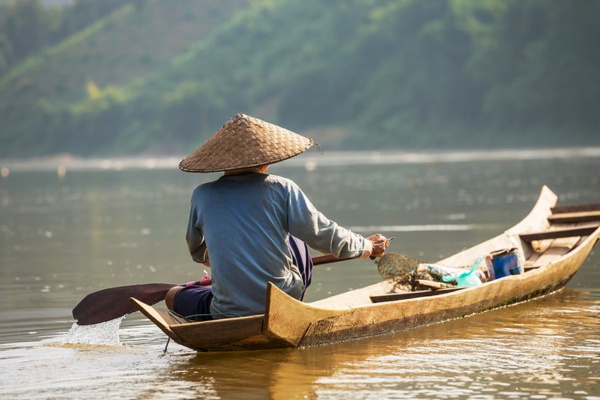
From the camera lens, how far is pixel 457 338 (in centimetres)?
791

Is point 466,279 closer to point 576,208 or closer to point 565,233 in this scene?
point 565,233

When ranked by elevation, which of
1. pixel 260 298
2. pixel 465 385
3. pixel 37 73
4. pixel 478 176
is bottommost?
pixel 465 385

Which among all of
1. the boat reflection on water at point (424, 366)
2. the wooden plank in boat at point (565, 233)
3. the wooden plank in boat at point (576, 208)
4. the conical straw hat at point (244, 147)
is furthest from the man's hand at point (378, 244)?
the wooden plank in boat at point (576, 208)

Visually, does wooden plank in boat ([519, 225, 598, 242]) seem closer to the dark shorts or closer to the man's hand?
the man's hand

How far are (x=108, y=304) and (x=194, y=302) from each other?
75 cm

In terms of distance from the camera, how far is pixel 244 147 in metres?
7.14

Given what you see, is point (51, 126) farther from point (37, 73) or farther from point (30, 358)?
point (30, 358)

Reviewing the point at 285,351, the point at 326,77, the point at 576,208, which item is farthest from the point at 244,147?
the point at 326,77

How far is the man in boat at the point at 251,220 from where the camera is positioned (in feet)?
23.2

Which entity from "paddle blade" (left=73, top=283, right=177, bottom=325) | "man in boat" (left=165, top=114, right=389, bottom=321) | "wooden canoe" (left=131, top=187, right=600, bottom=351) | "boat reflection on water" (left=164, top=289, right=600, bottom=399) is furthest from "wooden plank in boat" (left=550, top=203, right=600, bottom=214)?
"paddle blade" (left=73, top=283, right=177, bottom=325)

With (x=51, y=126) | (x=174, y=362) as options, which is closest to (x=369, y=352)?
(x=174, y=362)

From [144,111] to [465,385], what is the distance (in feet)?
301

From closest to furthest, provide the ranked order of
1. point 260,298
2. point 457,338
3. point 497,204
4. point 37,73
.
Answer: point 260,298
point 457,338
point 497,204
point 37,73

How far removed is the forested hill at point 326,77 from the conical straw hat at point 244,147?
55.2 metres
